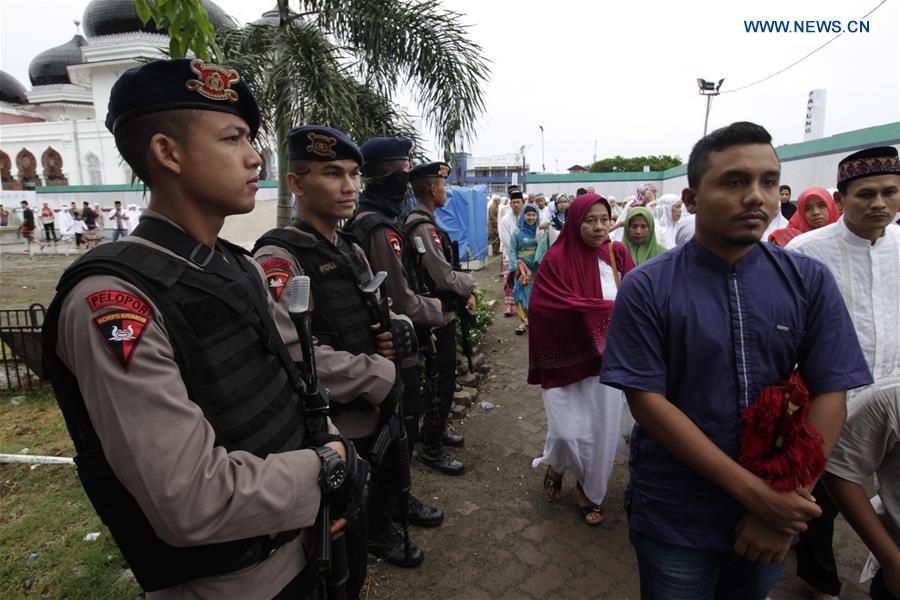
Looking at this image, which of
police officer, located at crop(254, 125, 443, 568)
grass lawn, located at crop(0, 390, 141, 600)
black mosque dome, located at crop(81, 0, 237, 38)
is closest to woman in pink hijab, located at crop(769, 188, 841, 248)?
police officer, located at crop(254, 125, 443, 568)

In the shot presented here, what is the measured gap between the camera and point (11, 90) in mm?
36750

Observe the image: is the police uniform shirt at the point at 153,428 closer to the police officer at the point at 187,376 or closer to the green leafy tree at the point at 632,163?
the police officer at the point at 187,376

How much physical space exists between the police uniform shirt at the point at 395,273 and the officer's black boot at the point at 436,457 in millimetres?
1081

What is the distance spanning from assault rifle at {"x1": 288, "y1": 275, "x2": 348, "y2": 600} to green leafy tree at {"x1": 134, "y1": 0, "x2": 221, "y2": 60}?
1384 mm

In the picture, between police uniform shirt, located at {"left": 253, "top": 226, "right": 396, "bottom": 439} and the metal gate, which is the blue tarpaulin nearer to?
the metal gate

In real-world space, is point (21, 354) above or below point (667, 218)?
below

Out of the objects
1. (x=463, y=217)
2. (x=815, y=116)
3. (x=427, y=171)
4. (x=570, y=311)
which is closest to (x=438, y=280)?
(x=427, y=171)

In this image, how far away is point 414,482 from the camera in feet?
11.6

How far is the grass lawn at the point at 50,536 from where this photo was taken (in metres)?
2.40

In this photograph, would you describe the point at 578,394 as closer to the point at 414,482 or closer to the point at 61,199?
the point at 414,482

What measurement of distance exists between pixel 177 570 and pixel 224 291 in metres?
0.63

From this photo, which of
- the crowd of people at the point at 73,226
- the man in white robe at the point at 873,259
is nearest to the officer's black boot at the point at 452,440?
the man in white robe at the point at 873,259

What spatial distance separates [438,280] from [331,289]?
1554 mm

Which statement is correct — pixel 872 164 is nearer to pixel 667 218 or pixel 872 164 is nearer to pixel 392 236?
pixel 392 236
